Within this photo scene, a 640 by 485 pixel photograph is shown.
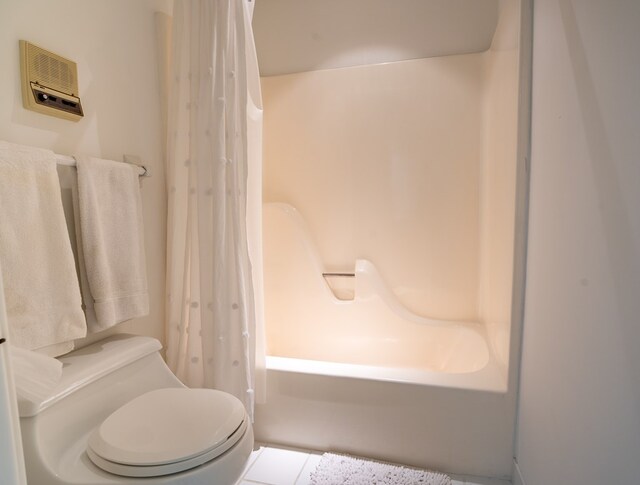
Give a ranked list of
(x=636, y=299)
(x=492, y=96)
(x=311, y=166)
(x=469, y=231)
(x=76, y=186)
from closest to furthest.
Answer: (x=636, y=299), (x=76, y=186), (x=492, y=96), (x=469, y=231), (x=311, y=166)

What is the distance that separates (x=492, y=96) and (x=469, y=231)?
0.75 meters

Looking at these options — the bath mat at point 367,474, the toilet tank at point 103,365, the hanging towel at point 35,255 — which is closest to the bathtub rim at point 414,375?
the bath mat at point 367,474

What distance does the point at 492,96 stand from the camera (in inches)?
74.5

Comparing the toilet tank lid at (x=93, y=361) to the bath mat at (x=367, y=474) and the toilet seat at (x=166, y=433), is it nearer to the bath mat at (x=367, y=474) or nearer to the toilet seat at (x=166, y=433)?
the toilet seat at (x=166, y=433)

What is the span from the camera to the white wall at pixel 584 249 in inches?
28.6

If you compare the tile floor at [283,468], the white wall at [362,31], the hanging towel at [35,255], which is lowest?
the tile floor at [283,468]

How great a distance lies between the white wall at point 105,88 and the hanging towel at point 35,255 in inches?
5.1

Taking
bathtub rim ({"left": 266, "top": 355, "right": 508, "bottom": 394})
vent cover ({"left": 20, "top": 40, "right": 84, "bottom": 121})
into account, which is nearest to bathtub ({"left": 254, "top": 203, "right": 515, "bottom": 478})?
bathtub rim ({"left": 266, "top": 355, "right": 508, "bottom": 394})

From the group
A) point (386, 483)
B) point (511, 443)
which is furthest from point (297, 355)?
point (511, 443)

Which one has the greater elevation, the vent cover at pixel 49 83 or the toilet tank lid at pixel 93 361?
the vent cover at pixel 49 83

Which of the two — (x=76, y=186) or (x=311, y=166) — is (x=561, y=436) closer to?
(x=76, y=186)

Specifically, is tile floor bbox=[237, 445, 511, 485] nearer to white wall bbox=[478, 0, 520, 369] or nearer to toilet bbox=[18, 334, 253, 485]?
white wall bbox=[478, 0, 520, 369]

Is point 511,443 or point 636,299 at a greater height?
point 636,299

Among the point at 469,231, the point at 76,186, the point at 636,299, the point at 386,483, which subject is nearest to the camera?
the point at 636,299
